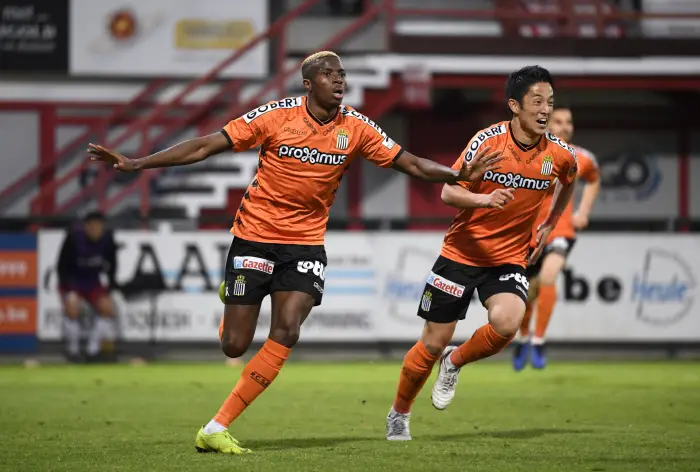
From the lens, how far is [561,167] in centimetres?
863

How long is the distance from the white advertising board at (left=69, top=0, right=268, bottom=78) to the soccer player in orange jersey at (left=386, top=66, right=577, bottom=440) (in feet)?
45.2

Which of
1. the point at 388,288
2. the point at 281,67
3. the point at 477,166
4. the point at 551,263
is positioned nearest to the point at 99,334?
the point at 388,288

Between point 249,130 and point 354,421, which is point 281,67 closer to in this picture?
point 354,421

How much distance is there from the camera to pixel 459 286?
8398 mm

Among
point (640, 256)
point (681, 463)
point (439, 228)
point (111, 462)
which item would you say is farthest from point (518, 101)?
point (439, 228)

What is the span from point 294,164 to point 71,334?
31.7 ft

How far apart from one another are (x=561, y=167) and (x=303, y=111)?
1.83 meters

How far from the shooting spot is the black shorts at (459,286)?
841 cm

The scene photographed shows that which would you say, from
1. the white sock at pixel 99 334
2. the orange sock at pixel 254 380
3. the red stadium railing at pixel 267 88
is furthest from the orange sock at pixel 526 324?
the red stadium railing at pixel 267 88

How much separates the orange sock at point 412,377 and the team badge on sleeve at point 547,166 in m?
1.36

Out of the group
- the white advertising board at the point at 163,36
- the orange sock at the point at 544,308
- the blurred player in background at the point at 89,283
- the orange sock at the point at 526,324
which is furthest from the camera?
the white advertising board at the point at 163,36

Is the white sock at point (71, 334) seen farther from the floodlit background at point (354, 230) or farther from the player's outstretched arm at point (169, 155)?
the player's outstretched arm at point (169, 155)

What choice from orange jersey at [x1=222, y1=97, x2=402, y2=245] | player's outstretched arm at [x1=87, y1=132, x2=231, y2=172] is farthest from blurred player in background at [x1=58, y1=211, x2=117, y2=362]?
player's outstretched arm at [x1=87, y1=132, x2=231, y2=172]

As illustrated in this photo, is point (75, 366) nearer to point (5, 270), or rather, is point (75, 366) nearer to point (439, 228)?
point (5, 270)
